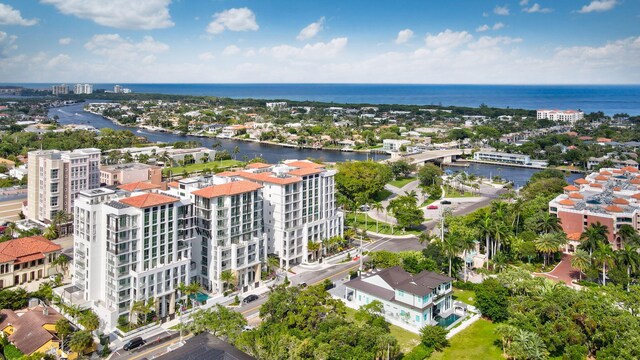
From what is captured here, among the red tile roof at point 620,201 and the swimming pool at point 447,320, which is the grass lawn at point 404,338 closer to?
the swimming pool at point 447,320

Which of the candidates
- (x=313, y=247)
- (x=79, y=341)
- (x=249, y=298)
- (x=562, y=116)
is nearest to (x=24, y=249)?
(x=79, y=341)

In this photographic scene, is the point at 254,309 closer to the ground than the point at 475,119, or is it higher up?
closer to the ground

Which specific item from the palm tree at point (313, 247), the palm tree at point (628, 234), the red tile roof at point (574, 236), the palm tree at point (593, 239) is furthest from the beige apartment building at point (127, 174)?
the palm tree at point (628, 234)

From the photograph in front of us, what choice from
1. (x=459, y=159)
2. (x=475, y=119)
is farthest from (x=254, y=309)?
(x=475, y=119)

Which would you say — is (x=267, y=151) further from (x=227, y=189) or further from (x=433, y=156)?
(x=227, y=189)

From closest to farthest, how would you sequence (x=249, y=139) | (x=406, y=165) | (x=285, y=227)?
(x=285, y=227), (x=406, y=165), (x=249, y=139)

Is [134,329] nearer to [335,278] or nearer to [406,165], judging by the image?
[335,278]

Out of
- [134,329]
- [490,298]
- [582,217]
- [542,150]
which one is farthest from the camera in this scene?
[542,150]

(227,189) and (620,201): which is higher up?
(227,189)
